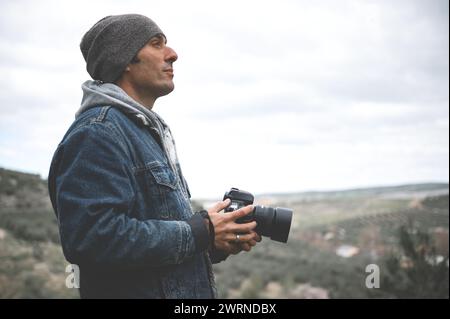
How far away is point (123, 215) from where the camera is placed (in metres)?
1.47

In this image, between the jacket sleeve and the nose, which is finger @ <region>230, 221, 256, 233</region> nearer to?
the jacket sleeve

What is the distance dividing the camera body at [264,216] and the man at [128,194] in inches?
2.9

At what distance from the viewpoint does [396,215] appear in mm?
48625

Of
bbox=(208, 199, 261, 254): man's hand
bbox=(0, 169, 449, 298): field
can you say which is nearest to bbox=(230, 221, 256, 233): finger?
bbox=(208, 199, 261, 254): man's hand

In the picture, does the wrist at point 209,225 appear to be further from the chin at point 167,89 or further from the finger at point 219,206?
the chin at point 167,89

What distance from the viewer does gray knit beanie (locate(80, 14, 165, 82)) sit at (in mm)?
1924

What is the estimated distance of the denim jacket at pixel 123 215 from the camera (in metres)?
1.43

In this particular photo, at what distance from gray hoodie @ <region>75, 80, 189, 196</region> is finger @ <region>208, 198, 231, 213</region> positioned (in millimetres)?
264

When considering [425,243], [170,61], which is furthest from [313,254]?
[170,61]

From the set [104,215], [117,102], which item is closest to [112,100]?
[117,102]

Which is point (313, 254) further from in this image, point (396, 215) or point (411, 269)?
point (396, 215)

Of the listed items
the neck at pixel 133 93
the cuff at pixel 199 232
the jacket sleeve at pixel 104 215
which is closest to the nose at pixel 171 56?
the neck at pixel 133 93

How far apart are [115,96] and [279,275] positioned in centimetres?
1548
